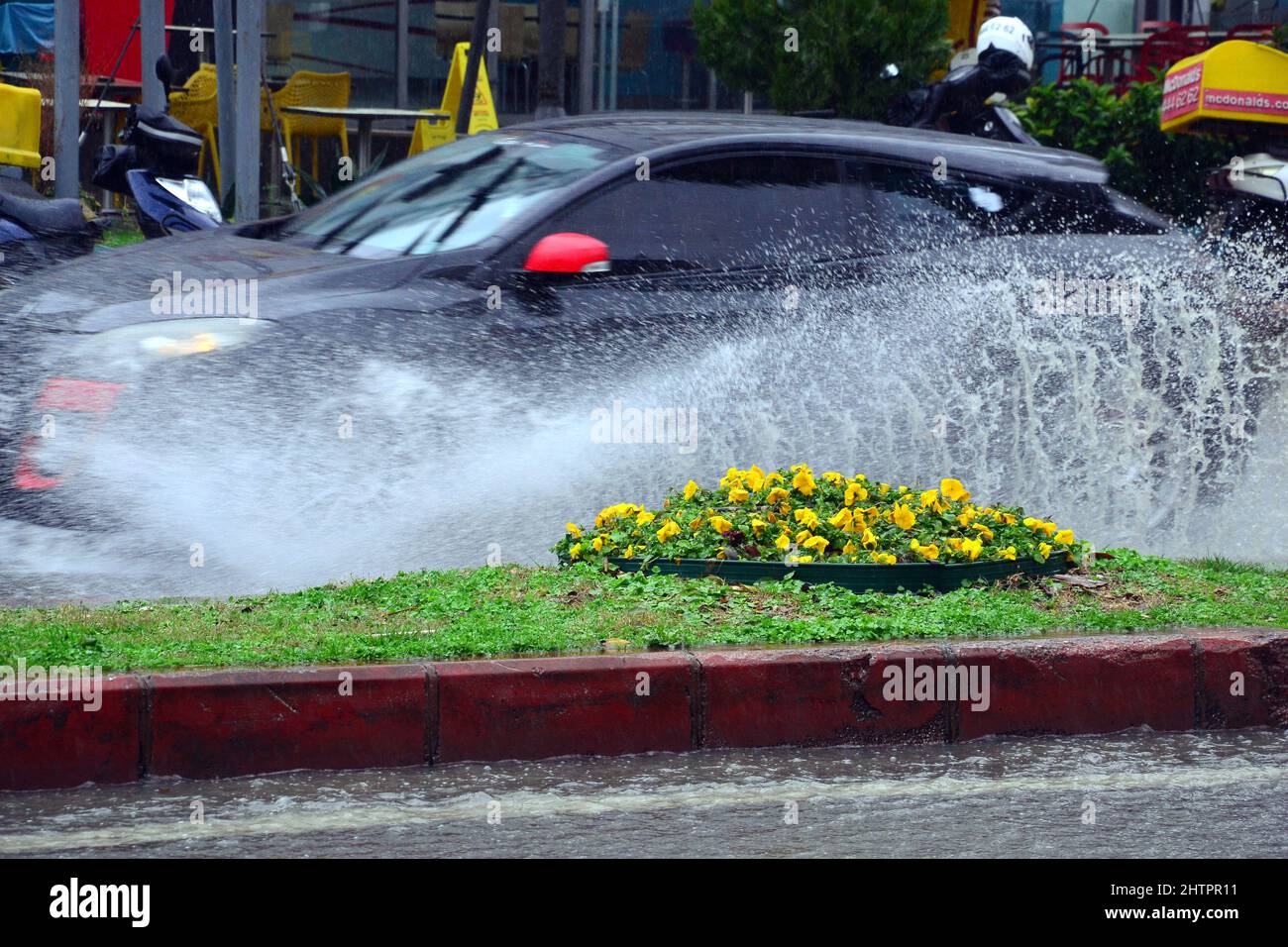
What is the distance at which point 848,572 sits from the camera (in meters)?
5.26

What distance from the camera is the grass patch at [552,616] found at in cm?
440

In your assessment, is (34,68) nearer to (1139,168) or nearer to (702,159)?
(1139,168)

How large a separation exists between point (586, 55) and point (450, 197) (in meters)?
11.4

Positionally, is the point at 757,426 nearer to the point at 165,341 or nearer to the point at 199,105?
the point at 165,341

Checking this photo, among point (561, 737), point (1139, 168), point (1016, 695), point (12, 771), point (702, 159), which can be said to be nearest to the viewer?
point (12, 771)

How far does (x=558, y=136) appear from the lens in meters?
7.11

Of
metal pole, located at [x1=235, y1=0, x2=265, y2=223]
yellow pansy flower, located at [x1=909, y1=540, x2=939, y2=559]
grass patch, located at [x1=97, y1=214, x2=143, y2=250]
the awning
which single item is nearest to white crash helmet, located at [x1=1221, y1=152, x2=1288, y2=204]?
the awning

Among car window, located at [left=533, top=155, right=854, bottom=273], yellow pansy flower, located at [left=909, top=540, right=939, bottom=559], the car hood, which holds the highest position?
car window, located at [left=533, top=155, right=854, bottom=273]

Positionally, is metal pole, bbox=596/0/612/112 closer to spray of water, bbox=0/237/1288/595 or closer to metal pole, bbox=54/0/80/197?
metal pole, bbox=54/0/80/197

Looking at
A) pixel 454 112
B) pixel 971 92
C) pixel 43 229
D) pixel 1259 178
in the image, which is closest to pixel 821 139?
pixel 43 229

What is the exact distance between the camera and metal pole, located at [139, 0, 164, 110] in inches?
507

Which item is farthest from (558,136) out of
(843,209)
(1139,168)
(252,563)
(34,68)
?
(34,68)

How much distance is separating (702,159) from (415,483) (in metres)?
1.83

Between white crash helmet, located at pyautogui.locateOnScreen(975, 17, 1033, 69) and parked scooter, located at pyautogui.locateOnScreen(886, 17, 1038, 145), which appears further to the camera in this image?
white crash helmet, located at pyautogui.locateOnScreen(975, 17, 1033, 69)
